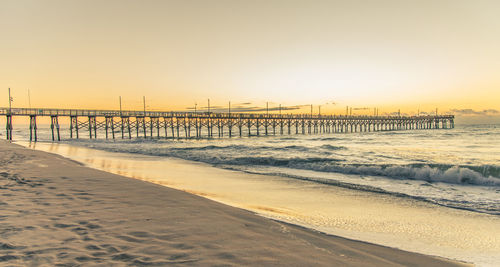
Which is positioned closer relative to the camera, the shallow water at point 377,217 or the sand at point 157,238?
the sand at point 157,238

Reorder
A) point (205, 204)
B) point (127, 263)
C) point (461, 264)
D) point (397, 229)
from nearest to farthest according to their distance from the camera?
1. point (127, 263)
2. point (461, 264)
3. point (397, 229)
4. point (205, 204)

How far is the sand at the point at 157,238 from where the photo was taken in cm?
306

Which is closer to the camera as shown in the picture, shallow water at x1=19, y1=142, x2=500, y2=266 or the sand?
the sand

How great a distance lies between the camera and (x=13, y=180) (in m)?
7.78

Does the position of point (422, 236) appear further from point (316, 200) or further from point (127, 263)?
point (127, 263)

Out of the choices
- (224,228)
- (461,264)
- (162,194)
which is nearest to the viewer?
(461,264)

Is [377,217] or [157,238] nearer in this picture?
[157,238]

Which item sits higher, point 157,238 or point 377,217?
point 157,238

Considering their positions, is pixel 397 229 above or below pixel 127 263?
below

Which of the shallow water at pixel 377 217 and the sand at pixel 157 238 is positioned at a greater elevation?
the sand at pixel 157 238

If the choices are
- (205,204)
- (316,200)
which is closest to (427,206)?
(316,200)

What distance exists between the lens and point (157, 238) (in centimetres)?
366

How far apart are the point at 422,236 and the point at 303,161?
12430mm

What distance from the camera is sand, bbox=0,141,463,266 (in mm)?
3064
